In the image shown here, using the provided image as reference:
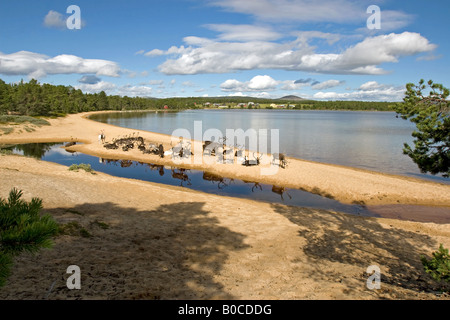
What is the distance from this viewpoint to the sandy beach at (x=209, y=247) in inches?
246

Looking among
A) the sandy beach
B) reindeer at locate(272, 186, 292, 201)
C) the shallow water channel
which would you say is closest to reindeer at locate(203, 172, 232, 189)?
the shallow water channel

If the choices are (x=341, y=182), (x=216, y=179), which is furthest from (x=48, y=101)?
(x=341, y=182)

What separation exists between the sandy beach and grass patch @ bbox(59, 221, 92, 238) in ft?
0.24

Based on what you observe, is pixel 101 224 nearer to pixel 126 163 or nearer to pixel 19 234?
pixel 19 234

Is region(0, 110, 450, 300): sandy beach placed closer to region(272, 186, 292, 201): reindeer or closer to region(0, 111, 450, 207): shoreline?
region(0, 111, 450, 207): shoreline

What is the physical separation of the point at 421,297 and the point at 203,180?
64.7ft

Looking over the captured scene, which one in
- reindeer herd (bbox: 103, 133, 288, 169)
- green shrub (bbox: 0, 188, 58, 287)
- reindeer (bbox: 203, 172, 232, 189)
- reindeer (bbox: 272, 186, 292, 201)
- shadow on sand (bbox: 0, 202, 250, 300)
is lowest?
reindeer (bbox: 272, 186, 292, 201)

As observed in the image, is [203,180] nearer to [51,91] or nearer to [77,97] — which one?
[51,91]

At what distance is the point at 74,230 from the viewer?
948 centimetres

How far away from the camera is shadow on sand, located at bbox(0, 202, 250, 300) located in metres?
5.88

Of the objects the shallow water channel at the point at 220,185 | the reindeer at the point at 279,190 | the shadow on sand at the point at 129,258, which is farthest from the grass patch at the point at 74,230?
the reindeer at the point at 279,190

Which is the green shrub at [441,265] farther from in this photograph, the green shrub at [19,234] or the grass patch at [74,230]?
the grass patch at [74,230]

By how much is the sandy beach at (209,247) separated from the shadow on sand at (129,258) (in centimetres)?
3
